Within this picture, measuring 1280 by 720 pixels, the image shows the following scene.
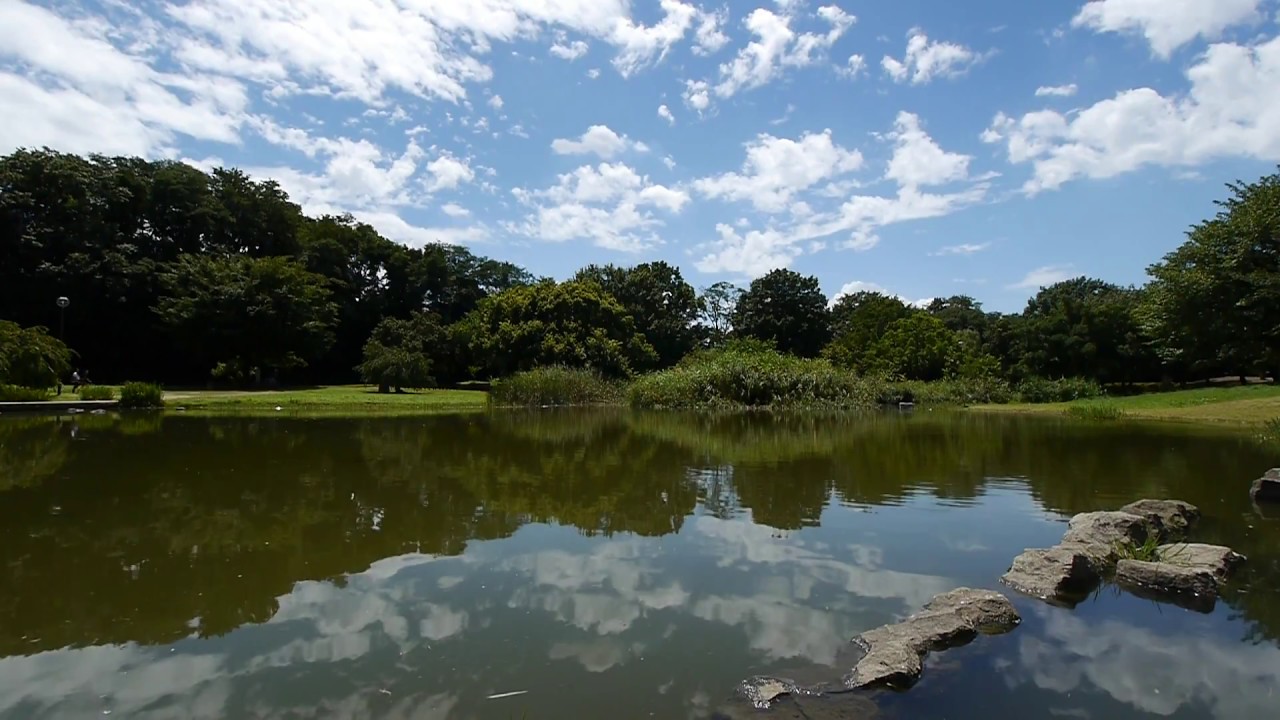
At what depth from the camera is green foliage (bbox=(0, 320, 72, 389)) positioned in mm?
24016

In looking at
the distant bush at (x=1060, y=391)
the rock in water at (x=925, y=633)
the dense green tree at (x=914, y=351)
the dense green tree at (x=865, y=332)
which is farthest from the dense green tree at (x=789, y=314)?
the rock in water at (x=925, y=633)

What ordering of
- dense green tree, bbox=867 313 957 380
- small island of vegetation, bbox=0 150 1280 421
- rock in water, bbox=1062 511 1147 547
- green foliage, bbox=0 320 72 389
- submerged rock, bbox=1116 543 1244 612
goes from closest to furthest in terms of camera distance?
1. submerged rock, bbox=1116 543 1244 612
2. rock in water, bbox=1062 511 1147 547
3. green foliage, bbox=0 320 72 389
4. small island of vegetation, bbox=0 150 1280 421
5. dense green tree, bbox=867 313 957 380

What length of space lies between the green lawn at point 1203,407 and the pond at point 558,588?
1264cm

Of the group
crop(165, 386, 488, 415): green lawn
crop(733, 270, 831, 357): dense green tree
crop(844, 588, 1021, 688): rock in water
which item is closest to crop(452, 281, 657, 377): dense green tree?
crop(165, 386, 488, 415): green lawn

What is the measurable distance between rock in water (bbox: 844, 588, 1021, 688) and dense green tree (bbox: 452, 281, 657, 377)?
3172 centimetres

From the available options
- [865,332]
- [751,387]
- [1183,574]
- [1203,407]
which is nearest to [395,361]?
[751,387]

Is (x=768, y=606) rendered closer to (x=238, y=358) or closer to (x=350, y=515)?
(x=350, y=515)

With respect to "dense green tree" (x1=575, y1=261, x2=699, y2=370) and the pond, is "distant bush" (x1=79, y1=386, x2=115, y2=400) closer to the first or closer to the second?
the pond

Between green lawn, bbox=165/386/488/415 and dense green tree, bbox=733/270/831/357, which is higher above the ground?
dense green tree, bbox=733/270/831/357

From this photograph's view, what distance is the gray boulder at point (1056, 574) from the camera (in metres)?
5.97

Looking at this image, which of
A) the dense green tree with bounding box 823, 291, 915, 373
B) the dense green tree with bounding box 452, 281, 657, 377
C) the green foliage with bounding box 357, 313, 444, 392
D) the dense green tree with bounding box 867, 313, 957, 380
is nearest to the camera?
the green foliage with bounding box 357, 313, 444, 392

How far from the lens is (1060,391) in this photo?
35.7 metres

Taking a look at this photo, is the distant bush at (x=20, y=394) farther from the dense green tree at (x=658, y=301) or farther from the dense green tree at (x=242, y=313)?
the dense green tree at (x=658, y=301)

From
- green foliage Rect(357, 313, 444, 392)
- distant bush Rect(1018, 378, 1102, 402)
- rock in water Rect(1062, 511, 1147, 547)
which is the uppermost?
green foliage Rect(357, 313, 444, 392)
